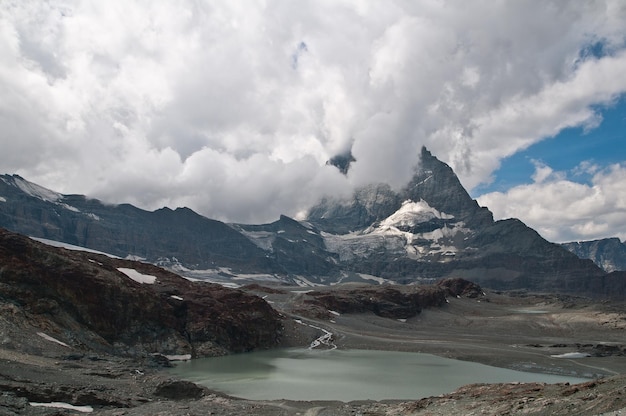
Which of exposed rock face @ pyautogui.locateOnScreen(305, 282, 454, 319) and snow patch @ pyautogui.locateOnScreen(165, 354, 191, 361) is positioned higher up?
exposed rock face @ pyautogui.locateOnScreen(305, 282, 454, 319)

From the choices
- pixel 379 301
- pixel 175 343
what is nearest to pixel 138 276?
pixel 175 343

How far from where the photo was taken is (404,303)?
164m

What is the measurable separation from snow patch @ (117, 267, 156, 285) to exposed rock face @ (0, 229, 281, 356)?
0.28m

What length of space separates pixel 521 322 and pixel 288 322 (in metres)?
76.7

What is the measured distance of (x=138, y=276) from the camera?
282ft

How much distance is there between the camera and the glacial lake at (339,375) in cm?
4481

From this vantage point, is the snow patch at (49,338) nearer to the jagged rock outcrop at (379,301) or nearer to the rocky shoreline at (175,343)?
the rocky shoreline at (175,343)

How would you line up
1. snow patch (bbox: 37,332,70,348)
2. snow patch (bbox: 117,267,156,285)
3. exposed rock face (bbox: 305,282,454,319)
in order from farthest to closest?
exposed rock face (bbox: 305,282,454,319)
snow patch (bbox: 117,267,156,285)
snow patch (bbox: 37,332,70,348)

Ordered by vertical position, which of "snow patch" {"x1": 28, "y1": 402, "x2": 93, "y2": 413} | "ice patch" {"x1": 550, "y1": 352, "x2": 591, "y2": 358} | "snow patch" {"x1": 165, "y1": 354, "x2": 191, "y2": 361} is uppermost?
"snow patch" {"x1": 165, "y1": 354, "x2": 191, "y2": 361}

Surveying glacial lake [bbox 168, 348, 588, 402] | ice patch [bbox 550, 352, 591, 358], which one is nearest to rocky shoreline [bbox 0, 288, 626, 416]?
glacial lake [bbox 168, 348, 588, 402]

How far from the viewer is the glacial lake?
44812 millimetres

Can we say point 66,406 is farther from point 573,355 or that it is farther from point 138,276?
point 573,355

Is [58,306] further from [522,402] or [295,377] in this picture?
[522,402]

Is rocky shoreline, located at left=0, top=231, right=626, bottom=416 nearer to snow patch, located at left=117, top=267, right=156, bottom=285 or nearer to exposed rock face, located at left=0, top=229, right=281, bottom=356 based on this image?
exposed rock face, located at left=0, top=229, right=281, bottom=356
